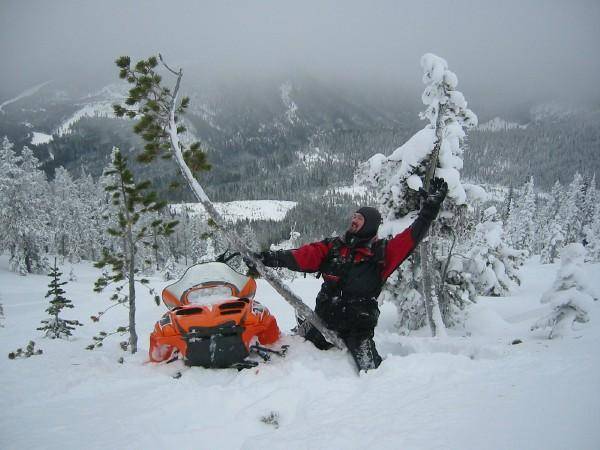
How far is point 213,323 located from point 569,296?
6.19m

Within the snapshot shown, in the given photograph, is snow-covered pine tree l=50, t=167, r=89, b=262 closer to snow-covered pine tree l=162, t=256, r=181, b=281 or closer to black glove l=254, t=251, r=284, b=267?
snow-covered pine tree l=162, t=256, r=181, b=281

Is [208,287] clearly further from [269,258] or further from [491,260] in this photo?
[491,260]

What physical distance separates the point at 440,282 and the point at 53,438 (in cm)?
1265

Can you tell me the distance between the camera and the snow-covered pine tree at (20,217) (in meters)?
38.9

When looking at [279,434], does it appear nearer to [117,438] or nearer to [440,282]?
[117,438]

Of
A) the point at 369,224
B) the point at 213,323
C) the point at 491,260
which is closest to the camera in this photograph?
the point at 213,323

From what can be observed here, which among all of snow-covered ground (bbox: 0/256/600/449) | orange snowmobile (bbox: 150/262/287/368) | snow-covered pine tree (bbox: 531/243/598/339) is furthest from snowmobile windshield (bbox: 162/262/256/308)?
snow-covered pine tree (bbox: 531/243/598/339)

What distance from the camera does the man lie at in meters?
5.09

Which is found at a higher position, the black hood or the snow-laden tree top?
the snow-laden tree top

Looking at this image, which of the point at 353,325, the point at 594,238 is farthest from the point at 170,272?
the point at 594,238

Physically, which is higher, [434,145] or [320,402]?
[434,145]

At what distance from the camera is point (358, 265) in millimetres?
5262

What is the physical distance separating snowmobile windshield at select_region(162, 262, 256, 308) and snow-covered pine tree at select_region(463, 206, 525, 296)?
35.2 feet

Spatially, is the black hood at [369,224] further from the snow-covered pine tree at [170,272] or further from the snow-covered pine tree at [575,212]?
the snow-covered pine tree at [575,212]
